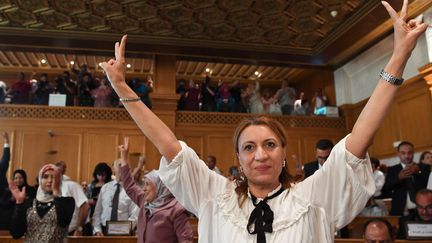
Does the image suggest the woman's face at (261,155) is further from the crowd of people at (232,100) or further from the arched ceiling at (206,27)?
the crowd of people at (232,100)

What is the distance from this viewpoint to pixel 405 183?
485cm

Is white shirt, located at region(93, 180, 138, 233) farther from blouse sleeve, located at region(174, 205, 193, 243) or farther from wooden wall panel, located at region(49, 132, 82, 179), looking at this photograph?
wooden wall panel, located at region(49, 132, 82, 179)

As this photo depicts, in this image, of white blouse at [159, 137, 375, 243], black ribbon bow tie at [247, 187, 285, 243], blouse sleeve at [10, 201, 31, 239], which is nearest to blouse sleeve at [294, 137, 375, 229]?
white blouse at [159, 137, 375, 243]

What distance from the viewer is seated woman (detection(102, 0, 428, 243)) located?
1.13 metres

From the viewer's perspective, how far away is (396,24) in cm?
121

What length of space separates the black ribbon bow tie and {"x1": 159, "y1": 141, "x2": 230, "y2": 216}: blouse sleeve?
0.15 meters

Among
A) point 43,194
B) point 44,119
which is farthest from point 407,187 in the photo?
point 44,119

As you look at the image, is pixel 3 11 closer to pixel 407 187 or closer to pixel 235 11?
pixel 235 11

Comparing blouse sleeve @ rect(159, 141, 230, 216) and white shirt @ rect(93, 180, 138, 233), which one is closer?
blouse sleeve @ rect(159, 141, 230, 216)

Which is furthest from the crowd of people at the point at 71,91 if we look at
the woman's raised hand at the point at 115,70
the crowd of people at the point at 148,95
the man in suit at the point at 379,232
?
the woman's raised hand at the point at 115,70

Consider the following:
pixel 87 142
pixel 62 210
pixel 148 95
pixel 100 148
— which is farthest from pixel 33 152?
pixel 62 210

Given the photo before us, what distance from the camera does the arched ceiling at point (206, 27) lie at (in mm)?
6941

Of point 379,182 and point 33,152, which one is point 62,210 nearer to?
point 379,182

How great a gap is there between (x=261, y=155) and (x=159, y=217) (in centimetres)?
175
